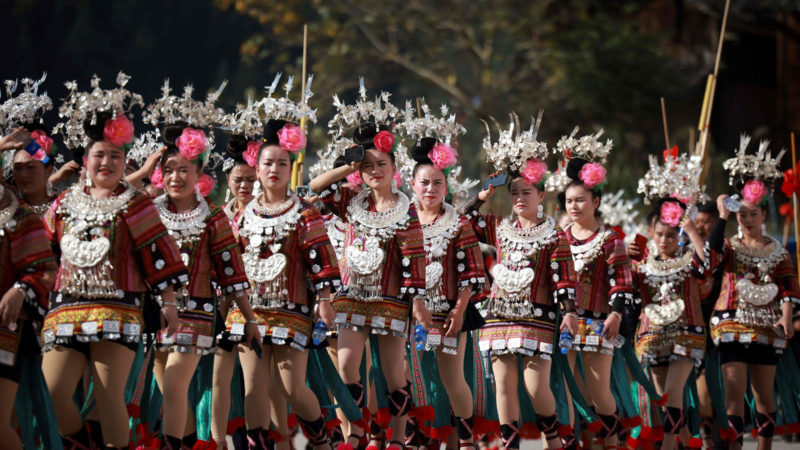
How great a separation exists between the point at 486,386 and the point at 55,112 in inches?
478

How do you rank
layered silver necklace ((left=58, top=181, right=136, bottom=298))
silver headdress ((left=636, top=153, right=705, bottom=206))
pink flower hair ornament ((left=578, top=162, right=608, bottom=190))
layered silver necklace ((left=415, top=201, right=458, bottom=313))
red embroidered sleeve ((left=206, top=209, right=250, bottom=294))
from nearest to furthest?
layered silver necklace ((left=58, top=181, right=136, bottom=298)), red embroidered sleeve ((left=206, top=209, right=250, bottom=294)), layered silver necklace ((left=415, top=201, right=458, bottom=313)), pink flower hair ornament ((left=578, top=162, right=608, bottom=190)), silver headdress ((left=636, top=153, right=705, bottom=206))

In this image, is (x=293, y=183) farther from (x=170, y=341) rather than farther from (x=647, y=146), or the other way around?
(x=647, y=146)

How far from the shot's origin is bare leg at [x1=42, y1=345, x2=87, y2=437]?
5.64 m

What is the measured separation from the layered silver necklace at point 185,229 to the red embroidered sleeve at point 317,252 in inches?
22.5

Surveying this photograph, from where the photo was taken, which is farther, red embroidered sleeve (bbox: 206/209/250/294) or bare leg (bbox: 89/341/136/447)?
red embroidered sleeve (bbox: 206/209/250/294)

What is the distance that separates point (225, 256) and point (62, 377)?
1149 millimetres

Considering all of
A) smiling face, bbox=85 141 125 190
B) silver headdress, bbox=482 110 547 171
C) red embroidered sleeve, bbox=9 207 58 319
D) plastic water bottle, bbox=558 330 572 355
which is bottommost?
plastic water bottle, bbox=558 330 572 355

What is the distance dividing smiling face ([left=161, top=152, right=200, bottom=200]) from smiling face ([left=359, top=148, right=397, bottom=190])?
3.70 feet

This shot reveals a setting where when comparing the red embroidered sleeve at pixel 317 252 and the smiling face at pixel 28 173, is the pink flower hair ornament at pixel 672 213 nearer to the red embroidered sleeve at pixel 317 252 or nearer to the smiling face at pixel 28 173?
the red embroidered sleeve at pixel 317 252

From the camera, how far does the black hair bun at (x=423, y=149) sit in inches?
292

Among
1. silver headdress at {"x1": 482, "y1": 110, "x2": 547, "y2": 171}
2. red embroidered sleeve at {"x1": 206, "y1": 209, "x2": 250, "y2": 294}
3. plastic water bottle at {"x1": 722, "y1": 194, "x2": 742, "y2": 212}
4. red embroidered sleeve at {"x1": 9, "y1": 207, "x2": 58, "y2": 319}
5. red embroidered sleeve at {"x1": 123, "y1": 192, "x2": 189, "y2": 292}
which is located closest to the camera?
red embroidered sleeve at {"x1": 9, "y1": 207, "x2": 58, "y2": 319}

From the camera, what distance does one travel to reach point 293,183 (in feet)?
26.6

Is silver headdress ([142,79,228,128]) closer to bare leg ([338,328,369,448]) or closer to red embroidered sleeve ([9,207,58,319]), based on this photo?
red embroidered sleeve ([9,207,58,319])

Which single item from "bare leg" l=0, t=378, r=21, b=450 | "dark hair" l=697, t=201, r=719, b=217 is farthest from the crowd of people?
"dark hair" l=697, t=201, r=719, b=217
